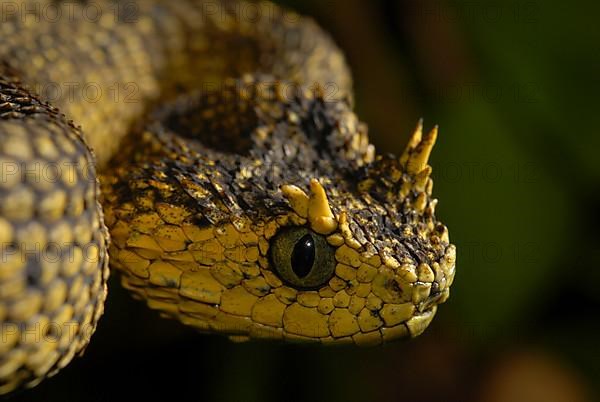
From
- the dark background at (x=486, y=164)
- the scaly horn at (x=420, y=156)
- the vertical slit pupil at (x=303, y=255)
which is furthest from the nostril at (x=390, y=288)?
the dark background at (x=486, y=164)

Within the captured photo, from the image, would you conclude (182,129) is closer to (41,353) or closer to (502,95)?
(41,353)

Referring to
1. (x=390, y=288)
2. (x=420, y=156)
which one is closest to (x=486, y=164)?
(x=420, y=156)

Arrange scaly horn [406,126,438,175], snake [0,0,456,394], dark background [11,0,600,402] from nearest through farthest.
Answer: snake [0,0,456,394]
scaly horn [406,126,438,175]
dark background [11,0,600,402]


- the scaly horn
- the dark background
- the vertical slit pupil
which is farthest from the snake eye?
the dark background

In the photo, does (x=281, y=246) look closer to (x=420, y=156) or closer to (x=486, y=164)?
(x=420, y=156)

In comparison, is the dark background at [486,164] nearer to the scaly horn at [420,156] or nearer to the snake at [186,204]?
the snake at [186,204]

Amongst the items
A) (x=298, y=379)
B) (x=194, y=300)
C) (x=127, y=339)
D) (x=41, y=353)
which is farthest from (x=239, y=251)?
(x=298, y=379)

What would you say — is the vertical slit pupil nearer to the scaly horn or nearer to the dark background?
the scaly horn
